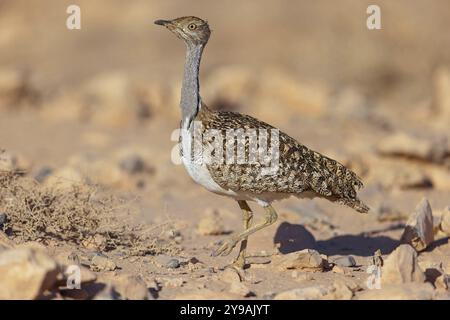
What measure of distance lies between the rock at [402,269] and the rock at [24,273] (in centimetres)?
204

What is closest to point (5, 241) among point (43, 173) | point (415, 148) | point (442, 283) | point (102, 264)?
point (102, 264)

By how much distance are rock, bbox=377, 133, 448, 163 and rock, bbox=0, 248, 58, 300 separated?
6.42m

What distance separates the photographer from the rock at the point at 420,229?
6.85 metres

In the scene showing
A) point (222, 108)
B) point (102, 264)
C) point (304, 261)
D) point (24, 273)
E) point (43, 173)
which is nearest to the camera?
point (24, 273)

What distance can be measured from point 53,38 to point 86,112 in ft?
20.4

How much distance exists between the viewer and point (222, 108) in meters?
14.3

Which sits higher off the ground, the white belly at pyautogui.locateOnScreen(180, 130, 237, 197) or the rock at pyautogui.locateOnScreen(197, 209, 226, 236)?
the white belly at pyautogui.locateOnScreen(180, 130, 237, 197)

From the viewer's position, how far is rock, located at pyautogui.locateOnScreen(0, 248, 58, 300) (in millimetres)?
4480

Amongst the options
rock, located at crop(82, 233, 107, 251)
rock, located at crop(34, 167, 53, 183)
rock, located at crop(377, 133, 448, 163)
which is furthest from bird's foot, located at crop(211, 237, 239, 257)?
rock, located at crop(377, 133, 448, 163)

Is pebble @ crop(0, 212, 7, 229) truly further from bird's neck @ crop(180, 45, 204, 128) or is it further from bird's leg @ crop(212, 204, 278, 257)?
bird's leg @ crop(212, 204, 278, 257)

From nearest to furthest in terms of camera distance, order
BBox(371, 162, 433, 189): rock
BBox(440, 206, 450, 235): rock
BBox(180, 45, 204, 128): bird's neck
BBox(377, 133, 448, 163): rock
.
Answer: BBox(180, 45, 204, 128): bird's neck, BBox(440, 206, 450, 235): rock, BBox(371, 162, 433, 189): rock, BBox(377, 133, 448, 163): rock

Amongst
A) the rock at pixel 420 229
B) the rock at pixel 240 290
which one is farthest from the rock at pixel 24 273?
the rock at pixel 420 229

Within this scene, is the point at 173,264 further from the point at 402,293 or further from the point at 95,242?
the point at 402,293

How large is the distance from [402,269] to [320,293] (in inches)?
24.0
